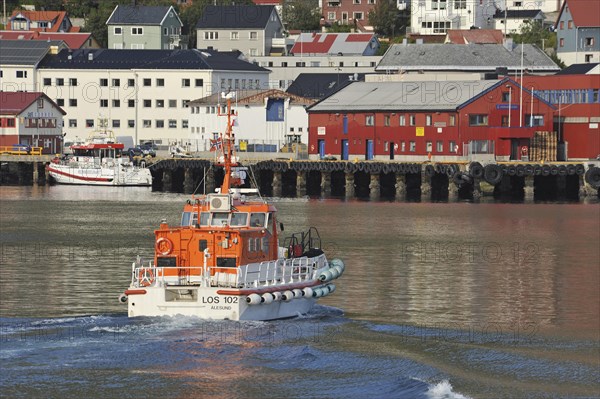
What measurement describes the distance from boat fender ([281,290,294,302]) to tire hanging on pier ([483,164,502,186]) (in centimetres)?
5168

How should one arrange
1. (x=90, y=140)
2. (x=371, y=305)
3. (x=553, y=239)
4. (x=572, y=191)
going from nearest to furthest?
(x=371, y=305), (x=553, y=239), (x=572, y=191), (x=90, y=140)

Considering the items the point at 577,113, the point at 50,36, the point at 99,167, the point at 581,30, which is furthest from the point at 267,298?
the point at 50,36

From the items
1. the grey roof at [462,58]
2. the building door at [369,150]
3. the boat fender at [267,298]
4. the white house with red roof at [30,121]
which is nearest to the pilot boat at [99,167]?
the white house with red roof at [30,121]

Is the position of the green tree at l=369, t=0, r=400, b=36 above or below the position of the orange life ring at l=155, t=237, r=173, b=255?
above

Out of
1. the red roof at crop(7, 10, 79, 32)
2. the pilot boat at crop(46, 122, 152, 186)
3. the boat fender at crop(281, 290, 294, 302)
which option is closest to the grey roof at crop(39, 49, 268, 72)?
the pilot boat at crop(46, 122, 152, 186)

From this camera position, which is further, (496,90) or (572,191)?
(496,90)

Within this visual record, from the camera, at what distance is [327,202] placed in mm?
86188

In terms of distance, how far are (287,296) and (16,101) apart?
82980mm

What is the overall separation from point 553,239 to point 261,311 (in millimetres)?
29252

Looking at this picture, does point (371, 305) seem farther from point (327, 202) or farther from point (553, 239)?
point (327, 202)

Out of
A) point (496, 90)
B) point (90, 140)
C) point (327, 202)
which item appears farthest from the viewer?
point (90, 140)

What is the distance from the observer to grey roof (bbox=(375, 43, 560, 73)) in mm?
132500

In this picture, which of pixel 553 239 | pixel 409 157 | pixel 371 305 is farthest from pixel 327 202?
pixel 371 305

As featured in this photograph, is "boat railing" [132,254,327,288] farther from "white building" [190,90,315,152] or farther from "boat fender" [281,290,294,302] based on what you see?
"white building" [190,90,315,152]
